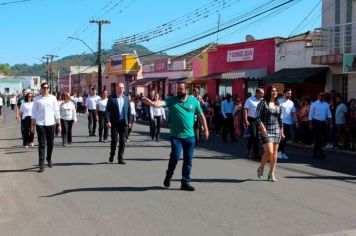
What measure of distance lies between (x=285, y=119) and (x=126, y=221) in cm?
847

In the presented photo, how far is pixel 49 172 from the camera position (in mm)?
10555

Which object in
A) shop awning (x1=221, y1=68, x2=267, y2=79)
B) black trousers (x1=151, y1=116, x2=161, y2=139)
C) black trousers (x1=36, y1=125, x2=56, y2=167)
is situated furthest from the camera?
shop awning (x1=221, y1=68, x2=267, y2=79)

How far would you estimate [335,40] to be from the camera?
2136 cm

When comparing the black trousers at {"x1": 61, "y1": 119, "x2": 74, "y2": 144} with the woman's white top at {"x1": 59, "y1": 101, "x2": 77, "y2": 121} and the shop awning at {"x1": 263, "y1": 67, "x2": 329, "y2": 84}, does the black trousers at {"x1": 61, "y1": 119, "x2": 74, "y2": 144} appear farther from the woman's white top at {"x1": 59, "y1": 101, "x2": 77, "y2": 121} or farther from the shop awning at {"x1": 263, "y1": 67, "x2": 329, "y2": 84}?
the shop awning at {"x1": 263, "y1": 67, "x2": 329, "y2": 84}

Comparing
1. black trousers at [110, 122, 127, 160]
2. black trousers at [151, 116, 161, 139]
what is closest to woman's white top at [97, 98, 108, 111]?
black trousers at [151, 116, 161, 139]

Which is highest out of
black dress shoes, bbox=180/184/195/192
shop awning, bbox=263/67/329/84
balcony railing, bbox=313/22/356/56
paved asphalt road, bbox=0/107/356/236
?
balcony railing, bbox=313/22/356/56

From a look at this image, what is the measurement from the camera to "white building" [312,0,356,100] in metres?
20.2

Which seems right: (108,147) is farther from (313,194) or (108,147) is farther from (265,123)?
(313,194)

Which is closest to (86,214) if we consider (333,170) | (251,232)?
(251,232)

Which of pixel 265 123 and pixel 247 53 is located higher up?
pixel 247 53

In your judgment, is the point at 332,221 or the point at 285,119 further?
the point at 285,119

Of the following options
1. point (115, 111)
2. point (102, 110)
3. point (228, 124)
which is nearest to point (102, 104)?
point (102, 110)

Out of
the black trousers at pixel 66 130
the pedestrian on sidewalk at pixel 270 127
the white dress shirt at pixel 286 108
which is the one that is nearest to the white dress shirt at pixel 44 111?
the pedestrian on sidewalk at pixel 270 127

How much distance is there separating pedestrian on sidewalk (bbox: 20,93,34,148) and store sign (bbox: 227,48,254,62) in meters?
14.8
